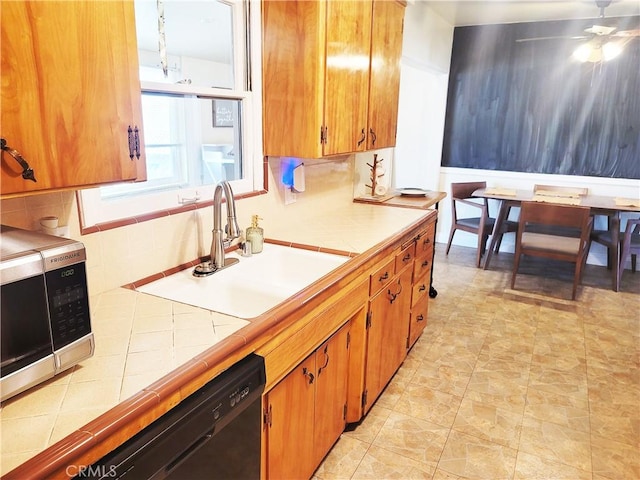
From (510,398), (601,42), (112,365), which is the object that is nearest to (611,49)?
(601,42)

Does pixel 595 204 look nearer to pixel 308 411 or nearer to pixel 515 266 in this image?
pixel 515 266

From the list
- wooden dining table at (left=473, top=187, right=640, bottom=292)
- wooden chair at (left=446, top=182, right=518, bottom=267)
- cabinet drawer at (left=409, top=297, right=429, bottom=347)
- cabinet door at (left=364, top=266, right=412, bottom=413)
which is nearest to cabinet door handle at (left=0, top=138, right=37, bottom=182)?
cabinet door at (left=364, top=266, right=412, bottom=413)

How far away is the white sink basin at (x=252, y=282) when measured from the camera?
5.64 feet

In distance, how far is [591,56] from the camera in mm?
4102

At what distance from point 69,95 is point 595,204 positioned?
4.42m

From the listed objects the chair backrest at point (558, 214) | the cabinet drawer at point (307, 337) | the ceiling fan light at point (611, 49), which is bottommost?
the cabinet drawer at point (307, 337)

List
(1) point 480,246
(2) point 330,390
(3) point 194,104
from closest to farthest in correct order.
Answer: (2) point 330,390
(3) point 194,104
(1) point 480,246

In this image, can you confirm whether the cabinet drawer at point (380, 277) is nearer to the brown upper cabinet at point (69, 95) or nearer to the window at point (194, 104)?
the window at point (194, 104)

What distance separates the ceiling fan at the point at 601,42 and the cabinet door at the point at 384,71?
1.98m

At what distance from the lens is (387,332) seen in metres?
2.43

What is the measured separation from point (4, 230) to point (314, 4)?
1.62m

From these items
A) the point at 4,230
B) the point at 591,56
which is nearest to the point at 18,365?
the point at 4,230

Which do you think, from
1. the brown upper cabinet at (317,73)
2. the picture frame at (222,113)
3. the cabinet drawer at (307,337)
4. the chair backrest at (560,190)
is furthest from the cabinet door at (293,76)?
the chair backrest at (560,190)

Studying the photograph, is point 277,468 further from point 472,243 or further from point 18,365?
point 472,243
